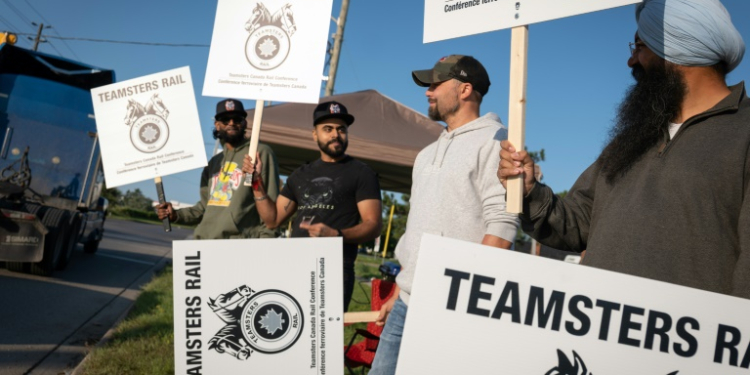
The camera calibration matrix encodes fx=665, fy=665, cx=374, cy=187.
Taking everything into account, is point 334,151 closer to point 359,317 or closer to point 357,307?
point 359,317

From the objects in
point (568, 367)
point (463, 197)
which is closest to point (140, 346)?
point (463, 197)

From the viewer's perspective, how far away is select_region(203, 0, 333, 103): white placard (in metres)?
3.67

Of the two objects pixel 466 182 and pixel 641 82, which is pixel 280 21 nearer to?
pixel 466 182

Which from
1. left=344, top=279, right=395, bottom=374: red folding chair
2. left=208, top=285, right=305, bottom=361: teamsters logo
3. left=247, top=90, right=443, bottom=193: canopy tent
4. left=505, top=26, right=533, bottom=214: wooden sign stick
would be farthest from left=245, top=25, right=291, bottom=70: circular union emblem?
left=247, top=90, right=443, bottom=193: canopy tent

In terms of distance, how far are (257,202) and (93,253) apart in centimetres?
1118

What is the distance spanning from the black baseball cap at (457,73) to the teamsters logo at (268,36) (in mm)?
893

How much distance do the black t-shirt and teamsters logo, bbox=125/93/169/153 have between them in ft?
3.04

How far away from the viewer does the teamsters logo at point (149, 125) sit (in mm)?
4180

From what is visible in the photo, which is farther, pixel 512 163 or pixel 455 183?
pixel 455 183

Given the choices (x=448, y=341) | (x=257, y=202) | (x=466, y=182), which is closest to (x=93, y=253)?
(x=257, y=202)

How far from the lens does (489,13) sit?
2285 millimetres

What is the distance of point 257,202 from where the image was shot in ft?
13.5

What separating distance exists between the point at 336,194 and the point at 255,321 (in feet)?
4.06

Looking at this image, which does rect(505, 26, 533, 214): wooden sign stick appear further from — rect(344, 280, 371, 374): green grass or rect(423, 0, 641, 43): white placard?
rect(344, 280, 371, 374): green grass
